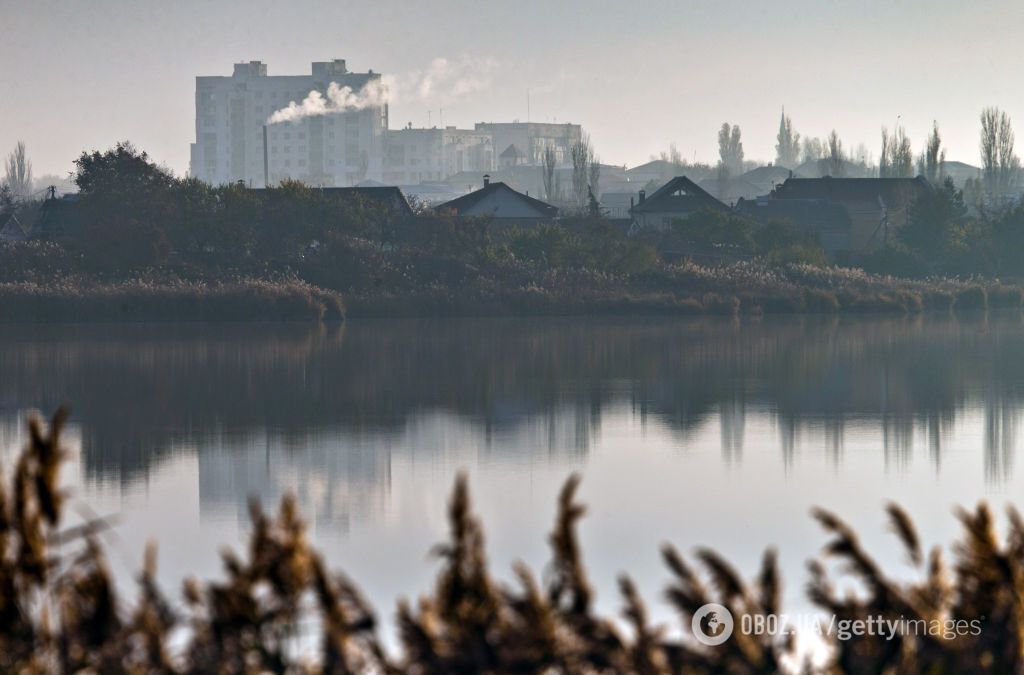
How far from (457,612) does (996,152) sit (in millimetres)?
88091

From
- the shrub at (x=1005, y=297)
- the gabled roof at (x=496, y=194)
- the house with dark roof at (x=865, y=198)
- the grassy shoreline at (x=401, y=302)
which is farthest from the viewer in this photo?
the house with dark roof at (x=865, y=198)

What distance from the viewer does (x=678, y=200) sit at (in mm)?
59344

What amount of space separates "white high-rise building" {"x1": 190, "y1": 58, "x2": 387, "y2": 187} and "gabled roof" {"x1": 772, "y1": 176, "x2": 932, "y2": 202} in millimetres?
102920

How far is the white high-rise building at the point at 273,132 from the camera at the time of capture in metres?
165

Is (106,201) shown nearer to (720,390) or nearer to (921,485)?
(720,390)

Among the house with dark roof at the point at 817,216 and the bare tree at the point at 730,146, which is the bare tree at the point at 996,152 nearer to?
the house with dark roof at the point at 817,216

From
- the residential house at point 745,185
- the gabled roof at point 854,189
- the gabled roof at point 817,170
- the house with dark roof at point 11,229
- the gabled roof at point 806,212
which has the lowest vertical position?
the house with dark roof at point 11,229

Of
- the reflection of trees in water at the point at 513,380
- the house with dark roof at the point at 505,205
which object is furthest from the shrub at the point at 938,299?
the house with dark roof at the point at 505,205

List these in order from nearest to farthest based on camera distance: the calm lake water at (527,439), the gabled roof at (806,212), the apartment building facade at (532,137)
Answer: the calm lake water at (527,439), the gabled roof at (806,212), the apartment building facade at (532,137)

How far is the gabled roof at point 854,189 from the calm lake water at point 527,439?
33583mm

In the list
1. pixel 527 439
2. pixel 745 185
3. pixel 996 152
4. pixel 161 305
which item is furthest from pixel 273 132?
pixel 527 439

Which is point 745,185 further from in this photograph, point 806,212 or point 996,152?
point 806,212

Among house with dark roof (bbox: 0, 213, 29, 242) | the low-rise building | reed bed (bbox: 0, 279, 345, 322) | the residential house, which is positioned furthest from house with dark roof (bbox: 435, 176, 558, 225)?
the low-rise building

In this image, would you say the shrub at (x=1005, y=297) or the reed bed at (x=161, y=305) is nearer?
the reed bed at (x=161, y=305)
